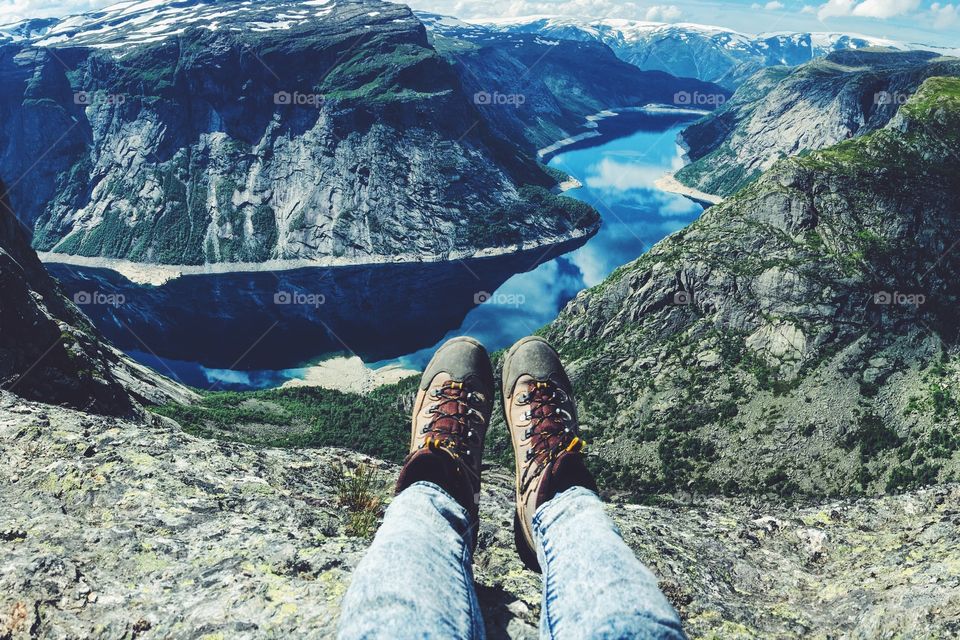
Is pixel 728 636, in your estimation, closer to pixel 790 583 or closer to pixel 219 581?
pixel 790 583

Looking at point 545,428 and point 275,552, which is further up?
point 545,428

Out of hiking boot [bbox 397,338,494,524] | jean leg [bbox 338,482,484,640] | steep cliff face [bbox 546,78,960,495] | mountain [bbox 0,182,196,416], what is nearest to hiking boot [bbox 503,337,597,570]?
hiking boot [bbox 397,338,494,524]

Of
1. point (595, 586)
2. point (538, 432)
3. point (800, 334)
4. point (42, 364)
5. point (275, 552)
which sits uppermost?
point (595, 586)

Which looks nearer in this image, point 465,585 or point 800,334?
point 465,585

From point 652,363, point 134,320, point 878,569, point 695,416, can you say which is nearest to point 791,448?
point 695,416

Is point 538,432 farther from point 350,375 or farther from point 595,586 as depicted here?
point 350,375

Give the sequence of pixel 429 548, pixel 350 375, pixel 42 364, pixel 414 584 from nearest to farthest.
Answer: pixel 414 584, pixel 429 548, pixel 42 364, pixel 350 375

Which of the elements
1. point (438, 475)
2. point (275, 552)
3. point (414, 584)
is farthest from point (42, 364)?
point (414, 584)

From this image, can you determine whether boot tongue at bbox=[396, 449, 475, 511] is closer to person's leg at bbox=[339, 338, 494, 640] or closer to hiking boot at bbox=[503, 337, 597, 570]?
person's leg at bbox=[339, 338, 494, 640]
